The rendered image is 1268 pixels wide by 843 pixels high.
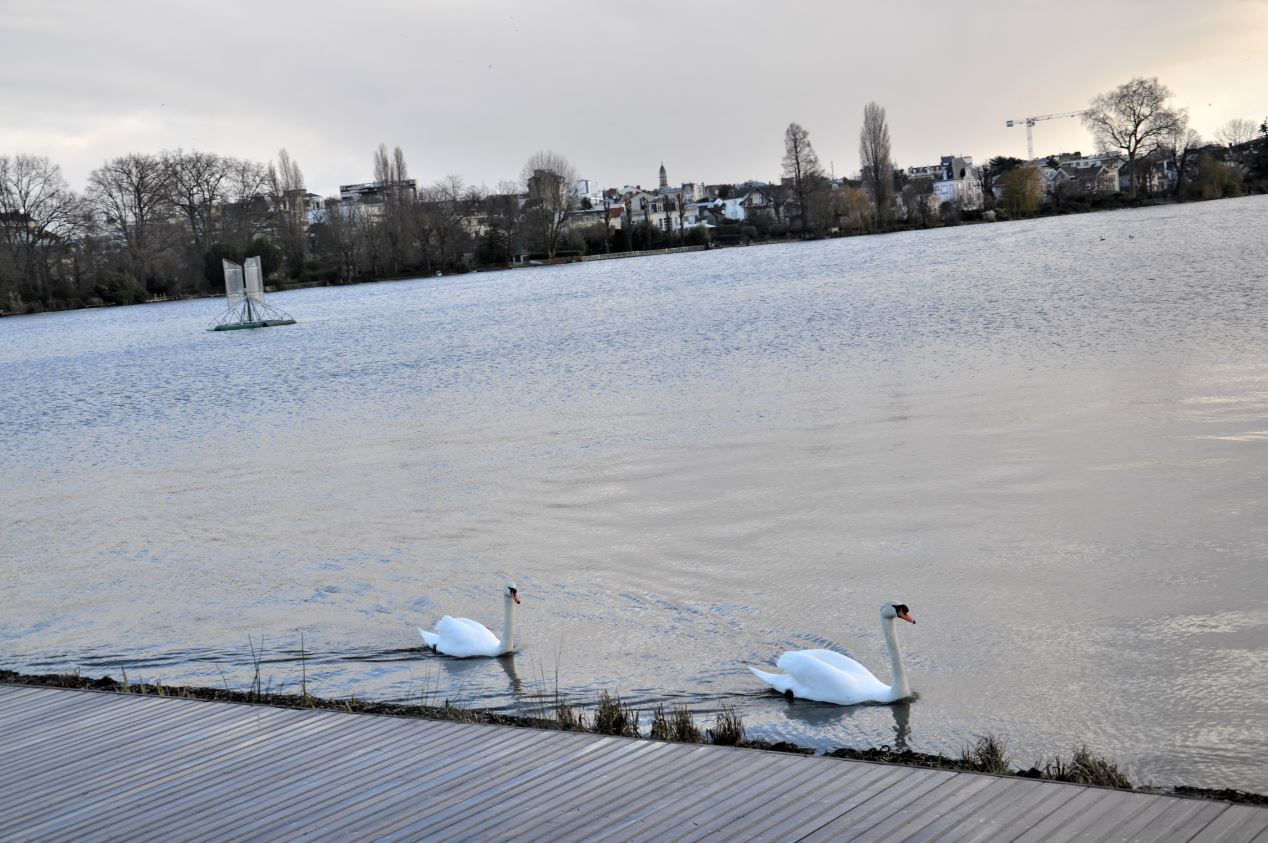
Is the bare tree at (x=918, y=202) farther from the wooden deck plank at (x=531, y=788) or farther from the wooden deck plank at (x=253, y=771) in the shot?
the wooden deck plank at (x=531, y=788)

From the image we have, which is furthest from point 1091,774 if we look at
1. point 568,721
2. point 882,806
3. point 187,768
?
point 187,768

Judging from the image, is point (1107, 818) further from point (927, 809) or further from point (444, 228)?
point (444, 228)

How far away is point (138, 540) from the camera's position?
13.4m

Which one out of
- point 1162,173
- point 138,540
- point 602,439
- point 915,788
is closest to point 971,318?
point 602,439

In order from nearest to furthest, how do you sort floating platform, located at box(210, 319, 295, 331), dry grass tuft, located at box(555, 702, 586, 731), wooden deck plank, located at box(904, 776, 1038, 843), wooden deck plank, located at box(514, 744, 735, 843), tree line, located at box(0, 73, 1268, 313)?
wooden deck plank, located at box(904, 776, 1038, 843) < wooden deck plank, located at box(514, 744, 735, 843) < dry grass tuft, located at box(555, 702, 586, 731) < floating platform, located at box(210, 319, 295, 331) < tree line, located at box(0, 73, 1268, 313)

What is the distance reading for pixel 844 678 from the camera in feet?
22.8

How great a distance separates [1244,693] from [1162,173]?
108 metres

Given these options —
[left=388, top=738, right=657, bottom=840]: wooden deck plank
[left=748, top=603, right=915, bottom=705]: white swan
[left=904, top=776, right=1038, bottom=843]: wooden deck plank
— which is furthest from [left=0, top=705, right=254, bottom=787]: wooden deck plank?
[left=904, top=776, right=1038, bottom=843]: wooden deck plank

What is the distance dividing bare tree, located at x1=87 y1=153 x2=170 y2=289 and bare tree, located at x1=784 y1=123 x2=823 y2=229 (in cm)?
5705

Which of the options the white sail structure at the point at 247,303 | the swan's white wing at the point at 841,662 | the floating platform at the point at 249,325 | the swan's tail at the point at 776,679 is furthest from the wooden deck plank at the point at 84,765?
the floating platform at the point at 249,325

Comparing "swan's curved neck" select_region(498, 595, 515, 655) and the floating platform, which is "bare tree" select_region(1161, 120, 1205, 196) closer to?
the floating platform

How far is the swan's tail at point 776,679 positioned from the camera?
23.4 ft

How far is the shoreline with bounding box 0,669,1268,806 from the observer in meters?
4.56

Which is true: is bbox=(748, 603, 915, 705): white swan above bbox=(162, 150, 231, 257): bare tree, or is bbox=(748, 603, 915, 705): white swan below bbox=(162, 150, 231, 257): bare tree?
below
